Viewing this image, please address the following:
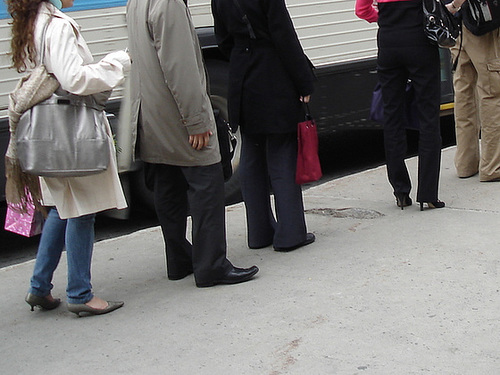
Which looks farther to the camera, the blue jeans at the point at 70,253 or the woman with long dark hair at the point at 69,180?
the blue jeans at the point at 70,253

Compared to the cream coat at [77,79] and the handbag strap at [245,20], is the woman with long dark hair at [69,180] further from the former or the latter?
the handbag strap at [245,20]

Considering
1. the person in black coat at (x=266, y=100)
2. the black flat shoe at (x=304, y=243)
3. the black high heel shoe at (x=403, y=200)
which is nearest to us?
the person in black coat at (x=266, y=100)

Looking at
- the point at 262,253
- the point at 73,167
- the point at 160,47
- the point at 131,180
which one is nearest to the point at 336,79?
the point at 131,180

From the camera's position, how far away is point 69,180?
417cm

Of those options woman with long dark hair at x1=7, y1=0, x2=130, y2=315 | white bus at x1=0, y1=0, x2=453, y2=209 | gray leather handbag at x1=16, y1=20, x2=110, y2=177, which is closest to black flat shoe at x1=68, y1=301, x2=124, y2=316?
woman with long dark hair at x1=7, y1=0, x2=130, y2=315

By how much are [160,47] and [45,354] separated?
4.88ft

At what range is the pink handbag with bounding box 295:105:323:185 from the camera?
195 inches

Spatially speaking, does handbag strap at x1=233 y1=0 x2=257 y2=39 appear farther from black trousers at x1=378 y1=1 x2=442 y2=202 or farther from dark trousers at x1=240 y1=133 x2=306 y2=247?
black trousers at x1=378 y1=1 x2=442 y2=202

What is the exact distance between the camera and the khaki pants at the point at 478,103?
20.1 ft

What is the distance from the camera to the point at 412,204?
600 centimetres

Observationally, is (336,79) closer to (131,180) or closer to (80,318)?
(131,180)

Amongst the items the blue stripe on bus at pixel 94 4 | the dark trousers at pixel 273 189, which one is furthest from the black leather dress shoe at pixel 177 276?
the blue stripe on bus at pixel 94 4

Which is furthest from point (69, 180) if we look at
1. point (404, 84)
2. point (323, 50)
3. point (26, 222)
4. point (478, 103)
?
point (478, 103)

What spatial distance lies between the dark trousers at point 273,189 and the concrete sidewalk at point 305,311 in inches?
4.5
